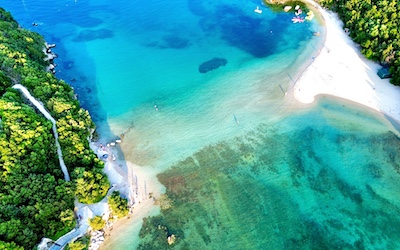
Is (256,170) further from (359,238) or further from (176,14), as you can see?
(176,14)

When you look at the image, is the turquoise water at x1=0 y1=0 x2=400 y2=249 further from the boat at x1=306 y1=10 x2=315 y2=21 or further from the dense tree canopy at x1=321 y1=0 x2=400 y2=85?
the dense tree canopy at x1=321 y1=0 x2=400 y2=85

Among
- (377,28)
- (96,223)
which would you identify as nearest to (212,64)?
→ (377,28)

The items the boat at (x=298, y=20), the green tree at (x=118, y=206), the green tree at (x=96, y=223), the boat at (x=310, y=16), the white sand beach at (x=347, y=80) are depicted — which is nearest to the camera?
the green tree at (x=96, y=223)

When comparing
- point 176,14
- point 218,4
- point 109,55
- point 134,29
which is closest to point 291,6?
point 218,4

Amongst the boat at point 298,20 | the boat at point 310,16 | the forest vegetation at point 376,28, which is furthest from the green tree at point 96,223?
the boat at point 310,16

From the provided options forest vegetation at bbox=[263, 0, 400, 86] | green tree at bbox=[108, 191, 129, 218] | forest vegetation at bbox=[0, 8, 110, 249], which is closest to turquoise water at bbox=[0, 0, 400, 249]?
green tree at bbox=[108, 191, 129, 218]

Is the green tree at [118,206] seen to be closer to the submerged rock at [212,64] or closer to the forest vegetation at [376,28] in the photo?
the submerged rock at [212,64]

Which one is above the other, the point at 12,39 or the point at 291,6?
the point at 12,39
